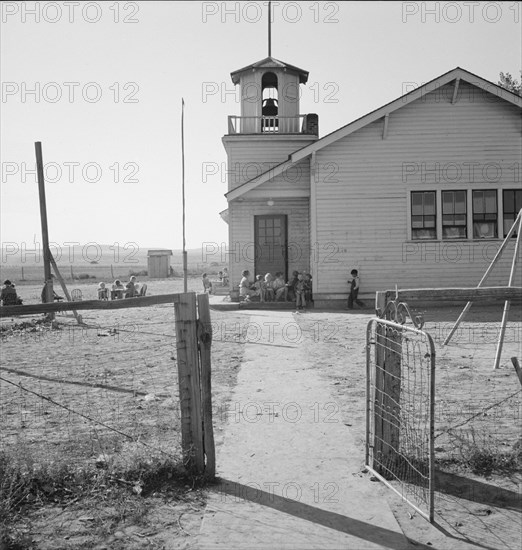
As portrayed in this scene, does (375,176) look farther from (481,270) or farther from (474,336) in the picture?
(474,336)

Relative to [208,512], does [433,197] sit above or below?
above

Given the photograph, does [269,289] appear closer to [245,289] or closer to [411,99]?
[245,289]

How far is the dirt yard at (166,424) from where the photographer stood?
4.10m

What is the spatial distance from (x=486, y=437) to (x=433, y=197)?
14.3 meters

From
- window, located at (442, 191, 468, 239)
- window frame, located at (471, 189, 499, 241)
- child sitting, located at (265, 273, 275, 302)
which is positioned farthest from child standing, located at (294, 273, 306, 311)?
window frame, located at (471, 189, 499, 241)

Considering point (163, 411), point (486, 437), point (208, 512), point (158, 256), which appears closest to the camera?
point (208, 512)

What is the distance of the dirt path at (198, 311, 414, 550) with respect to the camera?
398 centimetres

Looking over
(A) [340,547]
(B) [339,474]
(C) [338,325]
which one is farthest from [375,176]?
(A) [340,547]

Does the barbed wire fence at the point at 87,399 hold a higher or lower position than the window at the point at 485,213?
lower

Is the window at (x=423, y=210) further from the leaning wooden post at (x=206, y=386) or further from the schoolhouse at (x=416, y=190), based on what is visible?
the leaning wooden post at (x=206, y=386)

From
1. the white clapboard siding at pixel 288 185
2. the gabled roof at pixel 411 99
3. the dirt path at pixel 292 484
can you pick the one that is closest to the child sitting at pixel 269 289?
the white clapboard siding at pixel 288 185

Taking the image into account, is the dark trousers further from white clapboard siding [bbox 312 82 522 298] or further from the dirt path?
the dirt path

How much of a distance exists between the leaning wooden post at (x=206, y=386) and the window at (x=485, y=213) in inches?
626

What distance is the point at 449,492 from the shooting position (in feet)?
15.5
